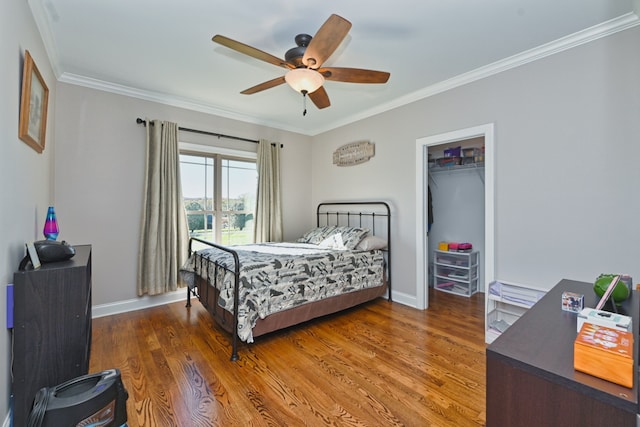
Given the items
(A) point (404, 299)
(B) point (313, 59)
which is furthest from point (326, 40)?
(A) point (404, 299)

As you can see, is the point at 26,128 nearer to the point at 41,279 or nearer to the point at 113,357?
the point at 41,279

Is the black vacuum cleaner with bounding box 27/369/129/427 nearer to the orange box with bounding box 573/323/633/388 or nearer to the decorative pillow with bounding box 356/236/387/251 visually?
the orange box with bounding box 573/323/633/388

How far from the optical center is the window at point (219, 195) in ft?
12.6

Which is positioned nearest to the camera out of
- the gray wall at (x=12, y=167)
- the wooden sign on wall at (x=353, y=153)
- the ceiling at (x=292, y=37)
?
the gray wall at (x=12, y=167)

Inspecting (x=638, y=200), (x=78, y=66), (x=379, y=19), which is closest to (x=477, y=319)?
(x=638, y=200)

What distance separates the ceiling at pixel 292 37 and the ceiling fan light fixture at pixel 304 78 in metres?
0.40

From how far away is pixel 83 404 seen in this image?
124 cm

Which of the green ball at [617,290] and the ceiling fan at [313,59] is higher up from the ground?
the ceiling fan at [313,59]

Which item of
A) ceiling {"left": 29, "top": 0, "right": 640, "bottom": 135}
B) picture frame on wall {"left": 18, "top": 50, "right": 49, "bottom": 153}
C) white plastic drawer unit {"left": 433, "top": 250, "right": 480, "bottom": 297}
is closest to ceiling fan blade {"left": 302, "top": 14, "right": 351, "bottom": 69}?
ceiling {"left": 29, "top": 0, "right": 640, "bottom": 135}

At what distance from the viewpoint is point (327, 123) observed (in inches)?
183

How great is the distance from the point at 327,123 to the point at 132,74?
266cm

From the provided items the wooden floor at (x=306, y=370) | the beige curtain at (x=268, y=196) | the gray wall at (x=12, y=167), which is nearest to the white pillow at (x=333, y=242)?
the wooden floor at (x=306, y=370)

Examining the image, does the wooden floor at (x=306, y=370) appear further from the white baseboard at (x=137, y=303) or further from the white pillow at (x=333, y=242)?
the white pillow at (x=333, y=242)

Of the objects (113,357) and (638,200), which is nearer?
(638,200)
